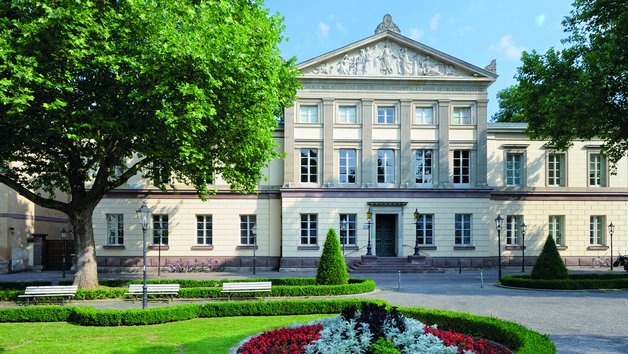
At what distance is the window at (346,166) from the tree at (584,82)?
42.1ft

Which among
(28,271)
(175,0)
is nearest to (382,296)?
(175,0)

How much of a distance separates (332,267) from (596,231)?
2758cm

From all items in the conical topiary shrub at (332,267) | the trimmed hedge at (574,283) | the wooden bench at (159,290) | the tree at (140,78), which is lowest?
the trimmed hedge at (574,283)

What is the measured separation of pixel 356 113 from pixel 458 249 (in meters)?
13.0

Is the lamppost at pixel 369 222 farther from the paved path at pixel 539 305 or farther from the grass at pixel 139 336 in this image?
the grass at pixel 139 336

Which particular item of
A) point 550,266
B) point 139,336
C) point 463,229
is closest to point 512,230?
point 463,229

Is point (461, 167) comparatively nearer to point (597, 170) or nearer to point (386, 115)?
point (386, 115)

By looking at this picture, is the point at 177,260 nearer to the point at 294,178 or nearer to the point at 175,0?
the point at 294,178

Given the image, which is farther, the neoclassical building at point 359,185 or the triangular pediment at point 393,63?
the triangular pediment at point 393,63

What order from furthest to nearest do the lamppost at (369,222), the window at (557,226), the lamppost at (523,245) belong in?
the window at (557,226)
the lamppost at (369,222)
the lamppost at (523,245)

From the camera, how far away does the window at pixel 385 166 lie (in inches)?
1448

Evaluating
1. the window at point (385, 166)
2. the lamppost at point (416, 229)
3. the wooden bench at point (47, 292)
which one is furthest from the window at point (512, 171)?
the wooden bench at point (47, 292)

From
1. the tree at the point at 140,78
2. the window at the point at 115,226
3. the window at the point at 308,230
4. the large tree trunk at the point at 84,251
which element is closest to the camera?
the tree at the point at 140,78

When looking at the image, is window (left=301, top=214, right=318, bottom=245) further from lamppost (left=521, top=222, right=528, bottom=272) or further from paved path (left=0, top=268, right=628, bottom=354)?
lamppost (left=521, top=222, right=528, bottom=272)
